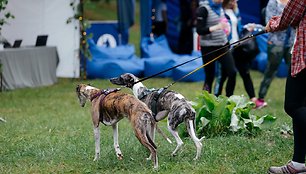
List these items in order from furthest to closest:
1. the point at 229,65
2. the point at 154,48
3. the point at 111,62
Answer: the point at 154,48
the point at 111,62
the point at 229,65

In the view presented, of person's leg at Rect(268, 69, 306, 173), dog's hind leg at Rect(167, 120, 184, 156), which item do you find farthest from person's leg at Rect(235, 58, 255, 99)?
person's leg at Rect(268, 69, 306, 173)

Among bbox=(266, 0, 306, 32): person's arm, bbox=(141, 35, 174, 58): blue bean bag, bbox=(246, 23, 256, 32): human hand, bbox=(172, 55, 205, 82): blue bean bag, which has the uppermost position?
bbox=(266, 0, 306, 32): person's arm

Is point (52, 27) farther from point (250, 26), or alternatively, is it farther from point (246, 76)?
point (250, 26)

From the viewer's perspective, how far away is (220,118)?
700 centimetres

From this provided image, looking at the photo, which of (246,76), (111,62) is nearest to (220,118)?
(246,76)

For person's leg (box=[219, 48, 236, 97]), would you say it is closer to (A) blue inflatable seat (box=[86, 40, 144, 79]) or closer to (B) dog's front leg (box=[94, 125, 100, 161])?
(B) dog's front leg (box=[94, 125, 100, 161])

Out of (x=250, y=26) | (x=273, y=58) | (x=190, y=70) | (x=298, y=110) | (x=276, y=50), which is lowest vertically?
(x=190, y=70)

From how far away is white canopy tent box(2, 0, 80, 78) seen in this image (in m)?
11.9

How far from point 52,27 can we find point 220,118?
21.2ft

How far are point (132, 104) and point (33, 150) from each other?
1.57 metres

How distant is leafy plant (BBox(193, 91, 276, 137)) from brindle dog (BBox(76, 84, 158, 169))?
1375 mm

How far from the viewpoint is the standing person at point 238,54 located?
9734mm

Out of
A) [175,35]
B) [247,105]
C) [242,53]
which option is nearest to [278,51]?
[242,53]

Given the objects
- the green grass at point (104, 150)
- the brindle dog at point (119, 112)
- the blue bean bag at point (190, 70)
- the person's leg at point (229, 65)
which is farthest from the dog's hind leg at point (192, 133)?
the blue bean bag at point (190, 70)
